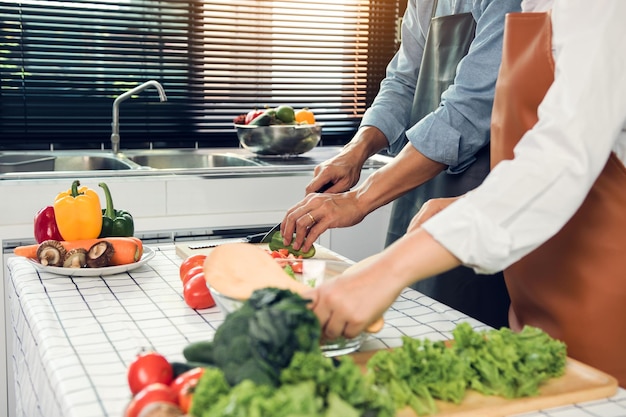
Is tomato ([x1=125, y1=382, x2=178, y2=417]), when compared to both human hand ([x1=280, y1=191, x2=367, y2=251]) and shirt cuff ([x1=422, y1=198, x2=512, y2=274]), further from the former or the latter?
human hand ([x1=280, y1=191, x2=367, y2=251])

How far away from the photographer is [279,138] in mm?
2779

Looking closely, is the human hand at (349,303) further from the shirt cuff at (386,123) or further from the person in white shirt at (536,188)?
the shirt cuff at (386,123)

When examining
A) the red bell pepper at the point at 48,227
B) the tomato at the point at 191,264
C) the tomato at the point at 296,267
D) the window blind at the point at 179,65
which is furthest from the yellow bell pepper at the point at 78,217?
the window blind at the point at 179,65

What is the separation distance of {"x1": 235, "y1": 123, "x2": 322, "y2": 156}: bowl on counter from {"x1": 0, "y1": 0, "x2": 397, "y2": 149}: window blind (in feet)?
1.43

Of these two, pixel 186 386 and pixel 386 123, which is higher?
pixel 386 123

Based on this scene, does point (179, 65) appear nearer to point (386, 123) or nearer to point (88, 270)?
point (386, 123)

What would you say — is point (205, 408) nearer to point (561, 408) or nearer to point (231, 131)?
point (561, 408)

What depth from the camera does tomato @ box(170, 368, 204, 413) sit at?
81 centimetres

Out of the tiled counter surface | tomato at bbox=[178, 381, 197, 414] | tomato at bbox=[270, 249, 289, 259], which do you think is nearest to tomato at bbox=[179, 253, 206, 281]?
the tiled counter surface

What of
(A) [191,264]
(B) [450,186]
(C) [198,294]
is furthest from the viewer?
(B) [450,186]

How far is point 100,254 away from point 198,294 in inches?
12.7

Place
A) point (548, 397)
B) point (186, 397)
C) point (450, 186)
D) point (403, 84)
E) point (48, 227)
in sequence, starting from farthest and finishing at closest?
1. point (403, 84)
2. point (450, 186)
3. point (48, 227)
4. point (548, 397)
5. point (186, 397)

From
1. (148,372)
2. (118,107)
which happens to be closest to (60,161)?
(118,107)

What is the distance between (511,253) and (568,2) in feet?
1.08
